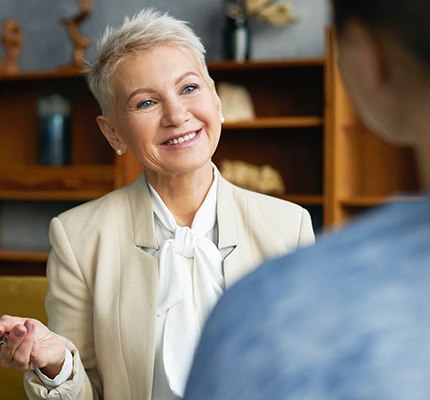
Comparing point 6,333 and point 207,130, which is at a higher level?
point 207,130

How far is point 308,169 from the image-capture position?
5.19m

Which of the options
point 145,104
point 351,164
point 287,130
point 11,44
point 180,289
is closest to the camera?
point 180,289

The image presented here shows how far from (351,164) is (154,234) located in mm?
3186

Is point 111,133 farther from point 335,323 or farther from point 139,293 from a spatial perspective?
point 335,323

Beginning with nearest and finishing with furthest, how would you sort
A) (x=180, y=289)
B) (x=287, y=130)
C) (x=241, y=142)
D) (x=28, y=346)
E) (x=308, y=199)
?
(x=28, y=346) < (x=180, y=289) < (x=308, y=199) < (x=287, y=130) < (x=241, y=142)

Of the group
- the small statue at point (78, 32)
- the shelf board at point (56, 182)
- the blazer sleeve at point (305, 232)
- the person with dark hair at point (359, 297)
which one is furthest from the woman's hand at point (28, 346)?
the small statue at point (78, 32)

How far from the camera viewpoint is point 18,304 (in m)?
2.18

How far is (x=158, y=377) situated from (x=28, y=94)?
4397mm

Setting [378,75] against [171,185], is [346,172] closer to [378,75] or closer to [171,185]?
[171,185]

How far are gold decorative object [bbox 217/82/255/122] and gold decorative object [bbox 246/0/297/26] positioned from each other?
1.41ft

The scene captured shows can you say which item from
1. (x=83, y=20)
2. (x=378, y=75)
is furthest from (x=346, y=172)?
(x=378, y=75)

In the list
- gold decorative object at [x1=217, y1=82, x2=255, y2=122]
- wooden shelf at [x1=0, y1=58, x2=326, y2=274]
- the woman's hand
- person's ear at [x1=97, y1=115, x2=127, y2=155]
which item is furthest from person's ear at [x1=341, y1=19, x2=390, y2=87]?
gold decorative object at [x1=217, y1=82, x2=255, y2=122]

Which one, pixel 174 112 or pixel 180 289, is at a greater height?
pixel 174 112

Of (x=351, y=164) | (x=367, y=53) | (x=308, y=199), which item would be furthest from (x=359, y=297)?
(x=351, y=164)
